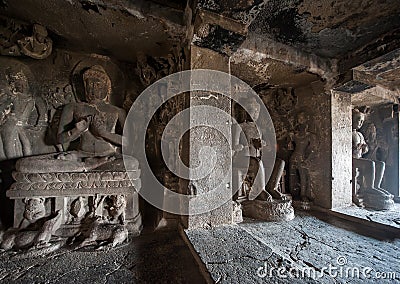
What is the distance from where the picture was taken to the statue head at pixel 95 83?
2.82 metres

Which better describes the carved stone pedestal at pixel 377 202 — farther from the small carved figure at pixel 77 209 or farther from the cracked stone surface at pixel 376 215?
the small carved figure at pixel 77 209

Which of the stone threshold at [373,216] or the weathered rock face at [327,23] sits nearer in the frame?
the weathered rock face at [327,23]

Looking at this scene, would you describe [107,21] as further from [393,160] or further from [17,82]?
[393,160]

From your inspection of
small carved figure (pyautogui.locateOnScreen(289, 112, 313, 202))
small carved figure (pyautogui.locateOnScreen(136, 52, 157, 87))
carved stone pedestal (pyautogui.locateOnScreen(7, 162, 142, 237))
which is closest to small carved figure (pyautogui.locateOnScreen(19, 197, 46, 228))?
carved stone pedestal (pyautogui.locateOnScreen(7, 162, 142, 237))

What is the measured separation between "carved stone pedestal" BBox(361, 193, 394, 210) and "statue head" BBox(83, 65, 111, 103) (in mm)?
4576

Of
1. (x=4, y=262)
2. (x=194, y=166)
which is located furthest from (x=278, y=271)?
(x=4, y=262)

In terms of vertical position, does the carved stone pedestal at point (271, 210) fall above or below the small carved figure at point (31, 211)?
below

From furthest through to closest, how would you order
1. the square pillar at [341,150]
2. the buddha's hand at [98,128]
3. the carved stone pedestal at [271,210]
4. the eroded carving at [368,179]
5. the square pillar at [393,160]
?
the square pillar at [393,160], the eroded carving at [368,179], the square pillar at [341,150], the carved stone pedestal at [271,210], the buddha's hand at [98,128]

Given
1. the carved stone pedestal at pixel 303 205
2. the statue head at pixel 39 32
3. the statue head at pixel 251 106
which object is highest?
the statue head at pixel 39 32

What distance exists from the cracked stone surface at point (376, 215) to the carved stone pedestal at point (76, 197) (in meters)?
3.00

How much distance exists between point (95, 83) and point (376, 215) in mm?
4364

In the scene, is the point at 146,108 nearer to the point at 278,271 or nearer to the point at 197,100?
the point at 197,100

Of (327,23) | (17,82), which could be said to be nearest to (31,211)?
(17,82)
